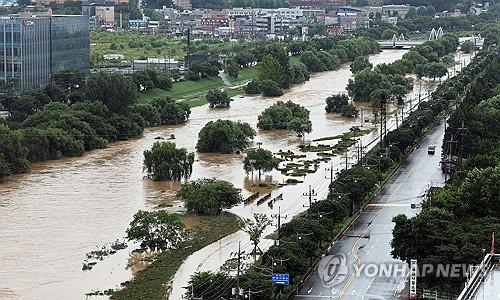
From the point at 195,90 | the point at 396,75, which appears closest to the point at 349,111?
the point at 396,75

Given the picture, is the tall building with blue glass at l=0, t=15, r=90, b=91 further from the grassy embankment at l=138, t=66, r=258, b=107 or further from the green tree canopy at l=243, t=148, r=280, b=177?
the green tree canopy at l=243, t=148, r=280, b=177

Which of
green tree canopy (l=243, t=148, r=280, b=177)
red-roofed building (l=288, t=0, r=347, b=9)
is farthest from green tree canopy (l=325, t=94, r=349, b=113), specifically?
red-roofed building (l=288, t=0, r=347, b=9)

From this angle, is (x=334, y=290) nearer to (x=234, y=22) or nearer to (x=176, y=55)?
(x=176, y=55)

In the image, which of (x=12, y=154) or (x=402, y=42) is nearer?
(x=12, y=154)

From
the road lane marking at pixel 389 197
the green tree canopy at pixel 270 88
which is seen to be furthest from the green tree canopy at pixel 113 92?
the road lane marking at pixel 389 197

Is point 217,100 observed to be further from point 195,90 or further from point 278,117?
point 278,117

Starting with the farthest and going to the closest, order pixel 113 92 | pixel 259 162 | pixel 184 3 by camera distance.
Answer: pixel 184 3 → pixel 113 92 → pixel 259 162
